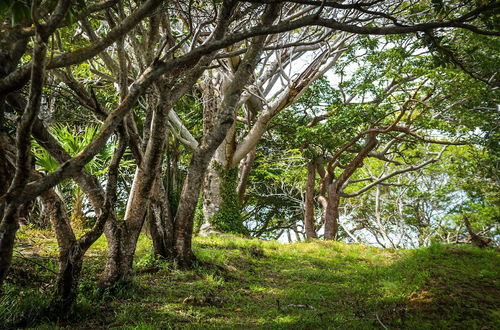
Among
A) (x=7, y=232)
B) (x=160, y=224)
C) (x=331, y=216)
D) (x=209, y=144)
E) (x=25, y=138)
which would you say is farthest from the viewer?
(x=331, y=216)

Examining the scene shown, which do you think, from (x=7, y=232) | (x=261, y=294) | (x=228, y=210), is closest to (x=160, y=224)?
(x=261, y=294)

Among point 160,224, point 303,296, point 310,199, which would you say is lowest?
point 303,296

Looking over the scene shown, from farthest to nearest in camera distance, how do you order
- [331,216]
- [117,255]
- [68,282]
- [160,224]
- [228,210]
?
1. [331,216]
2. [228,210]
3. [160,224]
4. [117,255]
5. [68,282]

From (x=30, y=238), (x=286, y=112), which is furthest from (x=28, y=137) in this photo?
(x=286, y=112)

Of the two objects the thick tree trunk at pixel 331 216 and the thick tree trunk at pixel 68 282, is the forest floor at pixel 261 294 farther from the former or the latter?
the thick tree trunk at pixel 331 216

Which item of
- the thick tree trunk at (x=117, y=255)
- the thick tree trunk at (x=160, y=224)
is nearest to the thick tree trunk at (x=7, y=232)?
the thick tree trunk at (x=117, y=255)

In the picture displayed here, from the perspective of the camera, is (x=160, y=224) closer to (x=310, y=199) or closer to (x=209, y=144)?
(x=209, y=144)

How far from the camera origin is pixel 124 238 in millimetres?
4371

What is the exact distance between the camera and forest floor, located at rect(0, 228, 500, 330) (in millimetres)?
3432

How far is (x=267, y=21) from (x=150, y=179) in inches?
110

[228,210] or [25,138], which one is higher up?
[228,210]

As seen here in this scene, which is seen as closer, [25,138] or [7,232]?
[25,138]

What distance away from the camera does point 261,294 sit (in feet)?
16.8

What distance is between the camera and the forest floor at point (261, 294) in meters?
3.43
